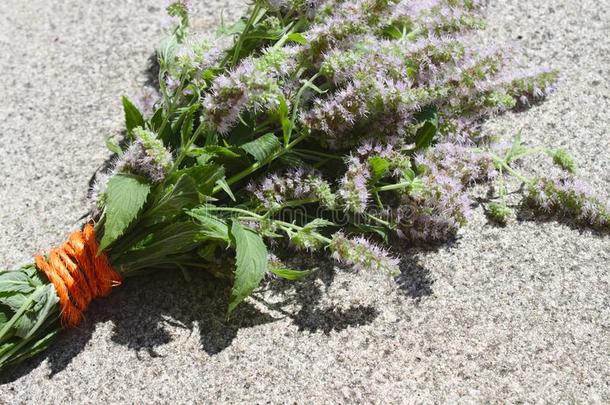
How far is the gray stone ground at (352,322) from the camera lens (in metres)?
1.67

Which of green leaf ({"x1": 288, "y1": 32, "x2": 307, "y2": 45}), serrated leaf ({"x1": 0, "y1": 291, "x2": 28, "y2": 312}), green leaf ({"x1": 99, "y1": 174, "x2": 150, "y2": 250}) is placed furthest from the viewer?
green leaf ({"x1": 288, "y1": 32, "x2": 307, "y2": 45})

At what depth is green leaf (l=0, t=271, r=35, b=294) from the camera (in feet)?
5.69

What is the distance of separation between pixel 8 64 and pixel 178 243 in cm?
117

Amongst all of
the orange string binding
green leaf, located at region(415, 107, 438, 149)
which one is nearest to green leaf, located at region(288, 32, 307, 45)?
green leaf, located at region(415, 107, 438, 149)

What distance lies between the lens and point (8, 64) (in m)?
2.52

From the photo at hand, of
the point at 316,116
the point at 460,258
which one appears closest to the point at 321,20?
the point at 316,116

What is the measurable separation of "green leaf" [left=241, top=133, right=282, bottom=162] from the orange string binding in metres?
0.42

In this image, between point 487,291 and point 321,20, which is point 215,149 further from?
point 487,291

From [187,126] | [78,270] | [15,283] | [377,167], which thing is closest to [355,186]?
[377,167]

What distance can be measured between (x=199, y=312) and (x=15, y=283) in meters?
0.43

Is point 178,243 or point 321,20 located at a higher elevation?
point 321,20

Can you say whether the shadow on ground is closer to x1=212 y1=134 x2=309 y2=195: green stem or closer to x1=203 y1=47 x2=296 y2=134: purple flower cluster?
x1=212 y1=134 x2=309 y2=195: green stem

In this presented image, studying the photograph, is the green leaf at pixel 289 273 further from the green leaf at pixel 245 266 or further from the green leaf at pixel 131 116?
the green leaf at pixel 131 116

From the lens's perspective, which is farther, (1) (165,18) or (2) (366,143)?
(1) (165,18)
